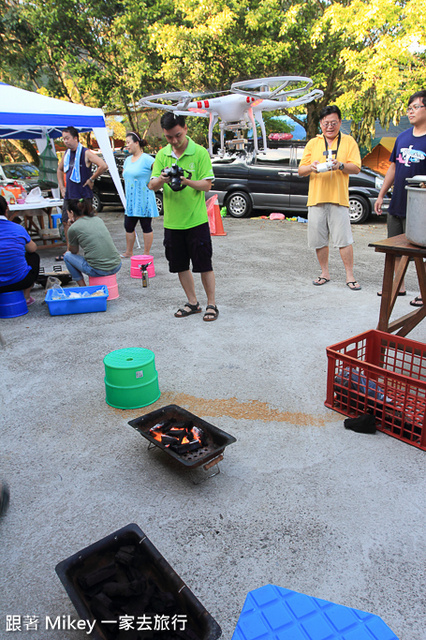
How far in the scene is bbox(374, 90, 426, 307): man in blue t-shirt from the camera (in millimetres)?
4375

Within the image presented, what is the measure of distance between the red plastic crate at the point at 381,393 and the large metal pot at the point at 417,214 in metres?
0.71

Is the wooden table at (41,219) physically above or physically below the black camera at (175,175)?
below

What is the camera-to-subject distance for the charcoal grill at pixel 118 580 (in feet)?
5.14

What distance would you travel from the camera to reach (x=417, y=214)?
308 centimetres

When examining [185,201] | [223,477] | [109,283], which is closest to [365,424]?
[223,477]

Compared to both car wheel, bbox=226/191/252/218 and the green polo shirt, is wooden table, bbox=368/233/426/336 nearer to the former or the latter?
the green polo shirt

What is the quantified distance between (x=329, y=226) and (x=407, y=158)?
1288mm

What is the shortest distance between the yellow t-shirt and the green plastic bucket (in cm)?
335

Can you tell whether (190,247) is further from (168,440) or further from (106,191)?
(106,191)

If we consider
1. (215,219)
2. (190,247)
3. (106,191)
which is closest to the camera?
(190,247)

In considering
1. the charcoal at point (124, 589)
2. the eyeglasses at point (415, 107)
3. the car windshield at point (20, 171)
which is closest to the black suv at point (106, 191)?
the car windshield at point (20, 171)

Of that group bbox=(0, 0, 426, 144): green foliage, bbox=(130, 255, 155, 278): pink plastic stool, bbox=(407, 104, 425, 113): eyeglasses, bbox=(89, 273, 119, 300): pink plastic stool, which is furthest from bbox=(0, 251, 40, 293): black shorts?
bbox=(0, 0, 426, 144): green foliage

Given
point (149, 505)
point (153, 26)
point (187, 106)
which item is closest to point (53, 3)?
point (153, 26)

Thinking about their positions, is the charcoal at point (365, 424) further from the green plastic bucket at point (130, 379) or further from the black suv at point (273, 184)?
the black suv at point (273, 184)
